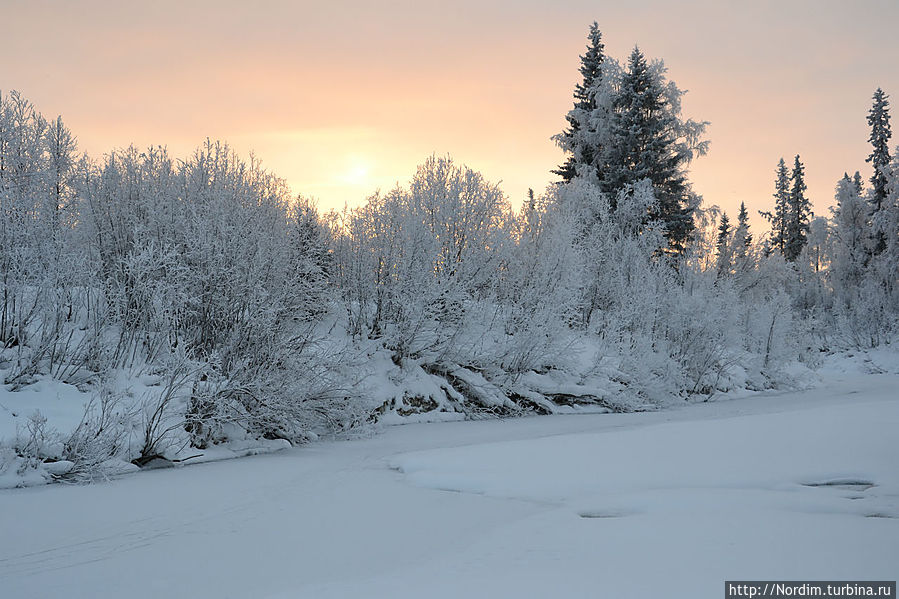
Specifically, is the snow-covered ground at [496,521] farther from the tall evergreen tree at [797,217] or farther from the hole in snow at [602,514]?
the tall evergreen tree at [797,217]

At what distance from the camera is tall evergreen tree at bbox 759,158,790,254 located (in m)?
62.2

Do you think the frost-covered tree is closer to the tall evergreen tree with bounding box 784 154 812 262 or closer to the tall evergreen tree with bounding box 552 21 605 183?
the tall evergreen tree with bounding box 784 154 812 262

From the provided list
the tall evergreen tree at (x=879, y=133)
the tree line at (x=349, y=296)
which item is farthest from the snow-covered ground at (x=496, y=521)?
the tall evergreen tree at (x=879, y=133)

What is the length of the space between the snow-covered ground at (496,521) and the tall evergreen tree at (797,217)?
185 feet

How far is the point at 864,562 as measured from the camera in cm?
362

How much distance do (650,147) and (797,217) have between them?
A: 3676 cm

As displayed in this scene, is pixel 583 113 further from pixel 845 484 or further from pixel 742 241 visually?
pixel 845 484

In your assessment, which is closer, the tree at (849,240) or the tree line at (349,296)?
the tree line at (349,296)

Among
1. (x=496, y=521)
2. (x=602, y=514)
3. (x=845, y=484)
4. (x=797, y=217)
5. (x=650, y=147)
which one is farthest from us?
(x=797, y=217)

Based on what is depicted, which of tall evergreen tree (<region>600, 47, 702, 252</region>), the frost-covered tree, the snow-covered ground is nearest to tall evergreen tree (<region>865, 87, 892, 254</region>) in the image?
the frost-covered tree

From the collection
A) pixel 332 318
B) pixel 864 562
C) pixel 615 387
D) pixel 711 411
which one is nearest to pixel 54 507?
pixel 864 562

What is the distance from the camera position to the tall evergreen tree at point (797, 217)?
2311 inches

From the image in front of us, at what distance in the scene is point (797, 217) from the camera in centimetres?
5975

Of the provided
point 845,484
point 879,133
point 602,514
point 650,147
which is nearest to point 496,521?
point 602,514
